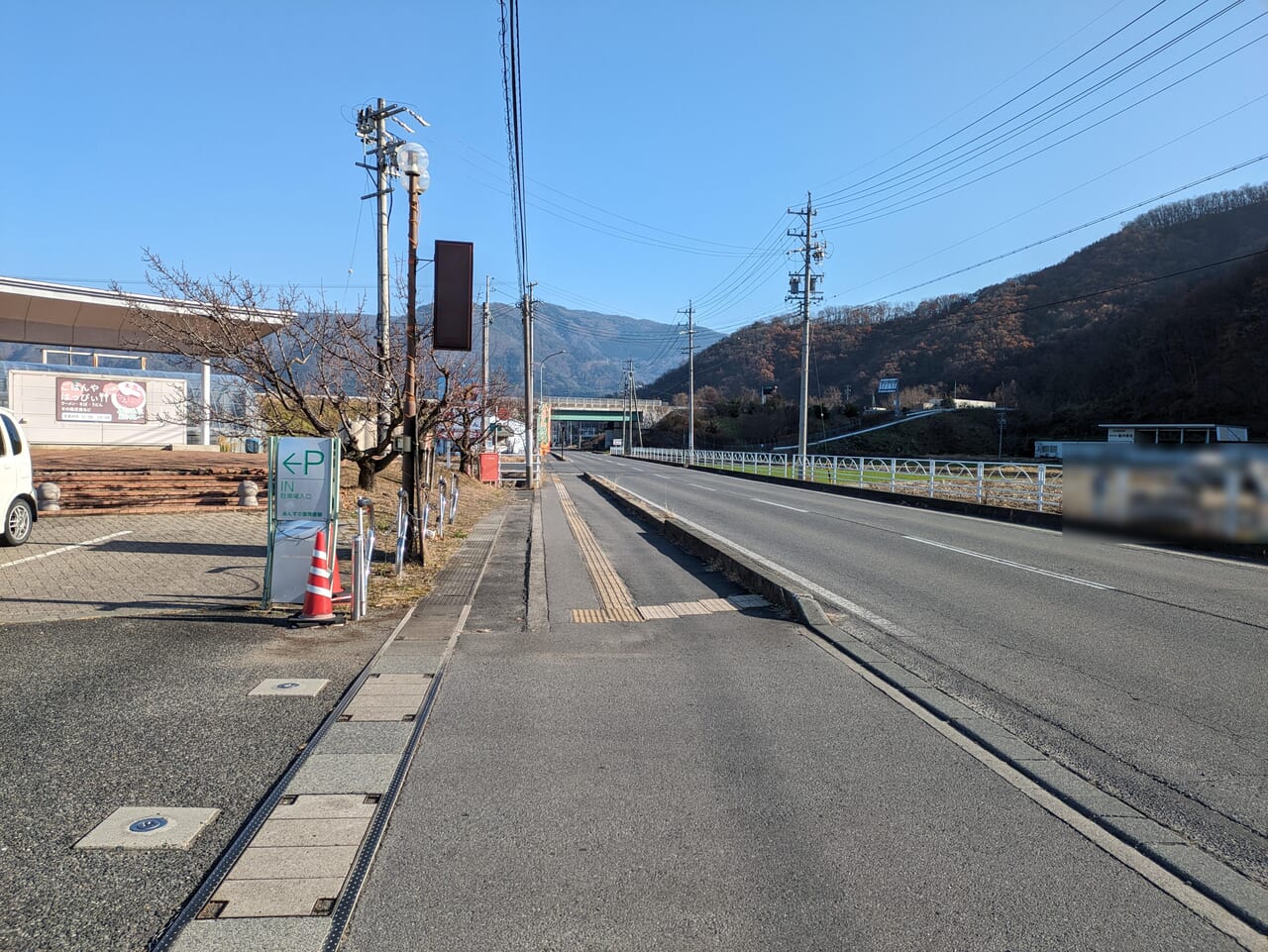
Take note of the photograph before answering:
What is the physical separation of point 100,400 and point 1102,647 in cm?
3671

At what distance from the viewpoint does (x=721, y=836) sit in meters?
3.65

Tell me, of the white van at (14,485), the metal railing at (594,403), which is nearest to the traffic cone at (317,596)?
the white van at (14,485)

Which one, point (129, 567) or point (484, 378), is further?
point (484, 378)

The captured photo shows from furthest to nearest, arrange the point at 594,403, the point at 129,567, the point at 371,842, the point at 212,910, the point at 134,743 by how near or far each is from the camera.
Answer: the point at 594,403
the point at 129,567
the point at 134,743
the point at 371,842
the point at 212,910

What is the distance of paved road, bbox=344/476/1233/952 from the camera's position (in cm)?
296

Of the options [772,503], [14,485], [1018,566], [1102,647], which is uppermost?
[14,485]

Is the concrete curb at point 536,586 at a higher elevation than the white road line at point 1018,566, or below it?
below

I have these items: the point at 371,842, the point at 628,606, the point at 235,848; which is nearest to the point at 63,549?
the point at 628,606

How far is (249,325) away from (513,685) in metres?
13.4

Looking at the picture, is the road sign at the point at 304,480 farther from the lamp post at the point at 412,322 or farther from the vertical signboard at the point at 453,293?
the vertical signboard at the point at 453,293

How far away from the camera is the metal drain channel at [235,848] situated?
2926 millimetres

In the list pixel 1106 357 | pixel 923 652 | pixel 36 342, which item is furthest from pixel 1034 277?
pixel 923 652

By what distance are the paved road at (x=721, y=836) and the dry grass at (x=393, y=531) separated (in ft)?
13.0

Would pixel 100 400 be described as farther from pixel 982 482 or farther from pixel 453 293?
pixel 982 482
